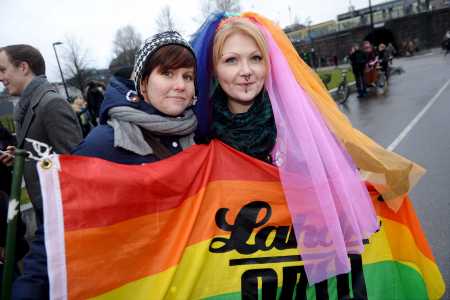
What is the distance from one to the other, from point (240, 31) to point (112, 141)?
79 cm

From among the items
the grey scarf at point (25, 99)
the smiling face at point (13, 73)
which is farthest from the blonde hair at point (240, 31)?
the smiling face at point (13, 73)

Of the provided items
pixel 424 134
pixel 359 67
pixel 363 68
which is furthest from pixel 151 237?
pixel 363 68

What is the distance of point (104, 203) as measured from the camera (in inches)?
53.1

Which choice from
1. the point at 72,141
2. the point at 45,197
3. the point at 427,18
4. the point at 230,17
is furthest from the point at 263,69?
the point at 427,18

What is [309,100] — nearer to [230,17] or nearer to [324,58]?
[230,17]

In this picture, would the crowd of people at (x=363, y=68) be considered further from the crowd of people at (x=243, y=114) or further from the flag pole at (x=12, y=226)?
the flag pole at (x=12, y=226)

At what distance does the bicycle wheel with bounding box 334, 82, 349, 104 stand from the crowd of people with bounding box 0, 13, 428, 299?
1190cm

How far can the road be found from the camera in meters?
3.47

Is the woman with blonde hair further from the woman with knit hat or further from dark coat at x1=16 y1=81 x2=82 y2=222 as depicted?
dark coat at x1=16 y1=81 x2=82 y2=222

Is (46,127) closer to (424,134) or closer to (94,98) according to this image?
(94,98)

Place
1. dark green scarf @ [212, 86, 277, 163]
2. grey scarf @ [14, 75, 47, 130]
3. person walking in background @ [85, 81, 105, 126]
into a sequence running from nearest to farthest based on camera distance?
dark green scarf @ [212, 86, 277, 163]
grey scarf @ [14, 75, 47, 130]
person walking in background @ [85, 81, 105, 126]

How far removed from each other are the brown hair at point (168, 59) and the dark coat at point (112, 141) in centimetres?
16

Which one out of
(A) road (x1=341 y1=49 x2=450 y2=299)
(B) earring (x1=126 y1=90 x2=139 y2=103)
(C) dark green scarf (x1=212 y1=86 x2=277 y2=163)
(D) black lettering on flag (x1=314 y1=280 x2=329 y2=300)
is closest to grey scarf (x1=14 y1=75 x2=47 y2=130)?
(B) earring (x1=126 y1=90 x2=139 y2=103)

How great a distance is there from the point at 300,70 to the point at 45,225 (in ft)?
4.27
